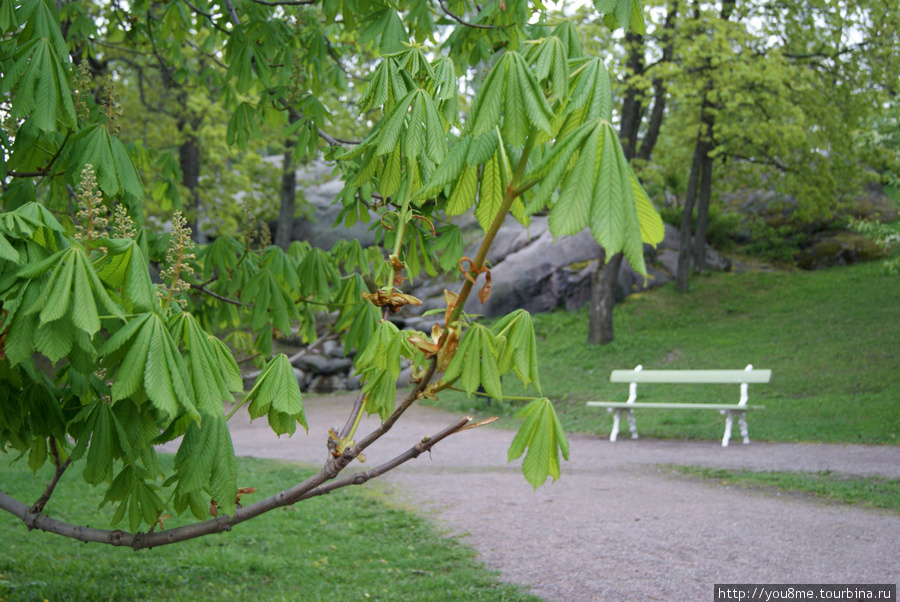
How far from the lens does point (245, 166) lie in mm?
17547

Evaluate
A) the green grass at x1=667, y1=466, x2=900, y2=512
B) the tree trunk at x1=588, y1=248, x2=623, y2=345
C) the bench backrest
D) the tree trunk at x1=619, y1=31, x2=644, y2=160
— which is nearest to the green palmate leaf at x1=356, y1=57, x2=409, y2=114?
the green grass at x1=667, y1=466, x2=900, y2=512

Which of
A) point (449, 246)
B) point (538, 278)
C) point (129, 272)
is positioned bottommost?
point (129, 272)

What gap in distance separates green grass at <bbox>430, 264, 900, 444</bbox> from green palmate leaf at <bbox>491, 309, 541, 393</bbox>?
8.46m

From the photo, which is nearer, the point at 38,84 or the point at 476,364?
the point at 476,364

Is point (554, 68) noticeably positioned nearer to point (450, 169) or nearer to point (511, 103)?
point (511, 103)

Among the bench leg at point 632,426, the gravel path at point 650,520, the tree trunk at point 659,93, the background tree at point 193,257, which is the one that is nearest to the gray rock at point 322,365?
the gravel path at point 650,520

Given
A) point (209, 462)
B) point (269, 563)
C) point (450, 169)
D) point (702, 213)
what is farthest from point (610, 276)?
point (450, 169)

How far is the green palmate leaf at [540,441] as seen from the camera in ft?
5.27

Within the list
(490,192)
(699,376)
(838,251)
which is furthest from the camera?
(838,251)

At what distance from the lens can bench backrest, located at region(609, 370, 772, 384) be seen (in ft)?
30.6

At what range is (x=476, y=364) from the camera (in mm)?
1491

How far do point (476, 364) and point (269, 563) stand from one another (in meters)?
3.79

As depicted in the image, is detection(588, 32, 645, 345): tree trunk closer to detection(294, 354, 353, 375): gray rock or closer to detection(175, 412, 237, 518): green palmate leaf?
detection(294, 354, 353, 375): gray rock

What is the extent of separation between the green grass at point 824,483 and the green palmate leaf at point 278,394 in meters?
5.91
